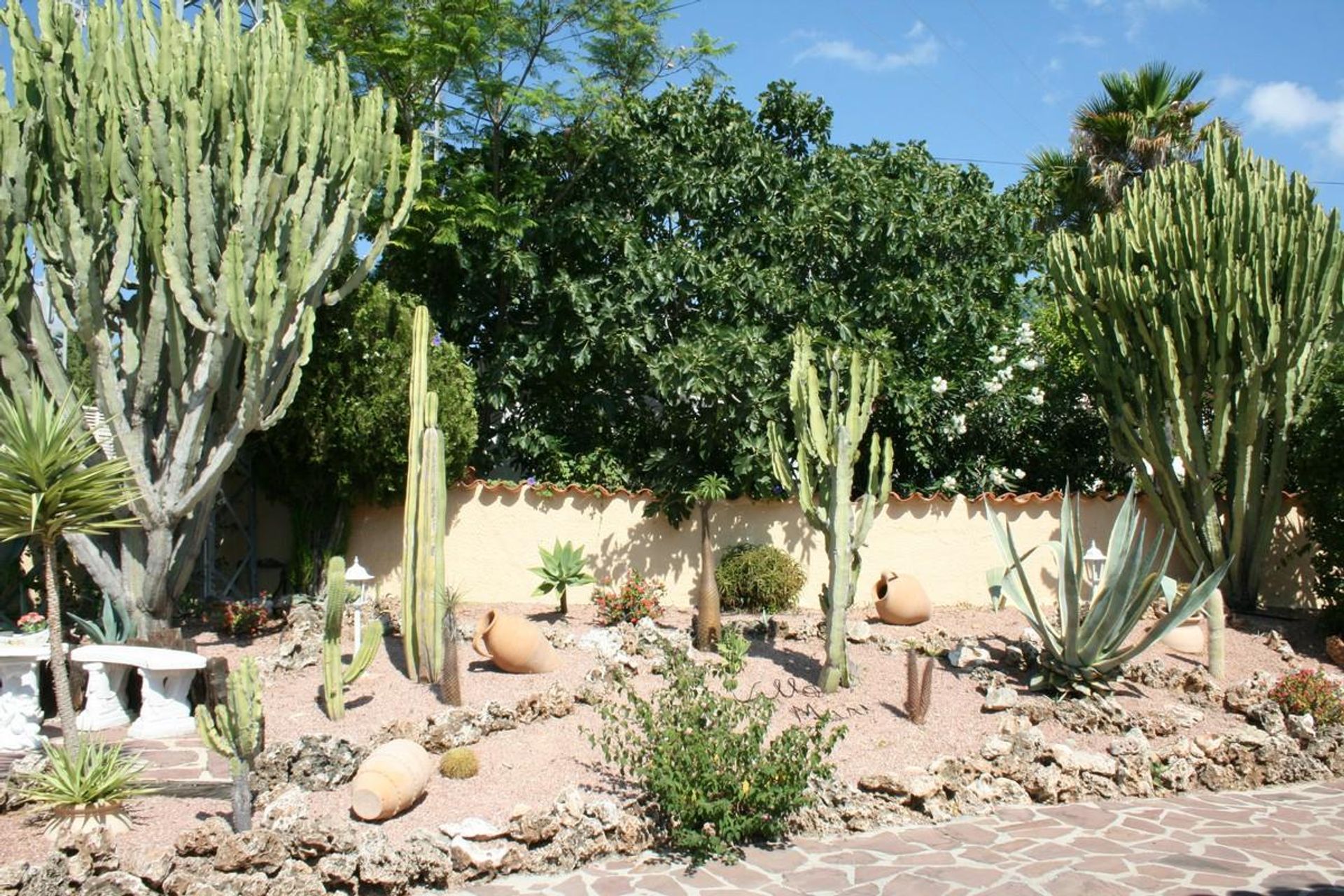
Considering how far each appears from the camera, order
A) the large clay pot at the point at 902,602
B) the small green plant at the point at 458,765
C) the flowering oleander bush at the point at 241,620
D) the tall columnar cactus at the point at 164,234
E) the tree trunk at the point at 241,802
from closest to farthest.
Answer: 1. the tree trunk at the point at 241,802
2. the small green plant at the point at 458,765
3. the tall columnar cactus at the point at 164,234
4. the flowering oleander bush at the point at 241,620
5. the large clay pot at the point at 902,602

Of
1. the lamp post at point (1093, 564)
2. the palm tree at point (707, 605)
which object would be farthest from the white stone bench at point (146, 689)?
the lamp post at point (1093, 564)

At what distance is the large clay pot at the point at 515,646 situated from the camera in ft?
28.1

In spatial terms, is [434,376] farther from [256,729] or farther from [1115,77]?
[1115,77]

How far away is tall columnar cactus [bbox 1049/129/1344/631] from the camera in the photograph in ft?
34.8

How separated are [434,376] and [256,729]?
543 centimetres

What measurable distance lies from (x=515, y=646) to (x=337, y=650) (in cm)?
154

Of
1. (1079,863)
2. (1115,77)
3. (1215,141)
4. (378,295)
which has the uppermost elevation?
(1115,77)

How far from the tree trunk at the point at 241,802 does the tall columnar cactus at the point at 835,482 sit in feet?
14.5

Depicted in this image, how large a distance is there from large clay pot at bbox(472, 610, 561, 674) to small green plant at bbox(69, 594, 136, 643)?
2738mm

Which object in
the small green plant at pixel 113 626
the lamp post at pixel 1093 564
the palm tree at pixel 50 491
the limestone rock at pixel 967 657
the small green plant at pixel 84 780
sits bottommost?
the small green plant at pixel 84 780

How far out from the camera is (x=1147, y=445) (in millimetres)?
11523

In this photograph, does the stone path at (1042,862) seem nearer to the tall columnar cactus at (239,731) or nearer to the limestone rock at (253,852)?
the limestone rock at (253,852)

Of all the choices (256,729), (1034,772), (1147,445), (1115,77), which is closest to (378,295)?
(256,729)

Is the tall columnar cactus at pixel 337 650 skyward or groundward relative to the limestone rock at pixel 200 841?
skyward
